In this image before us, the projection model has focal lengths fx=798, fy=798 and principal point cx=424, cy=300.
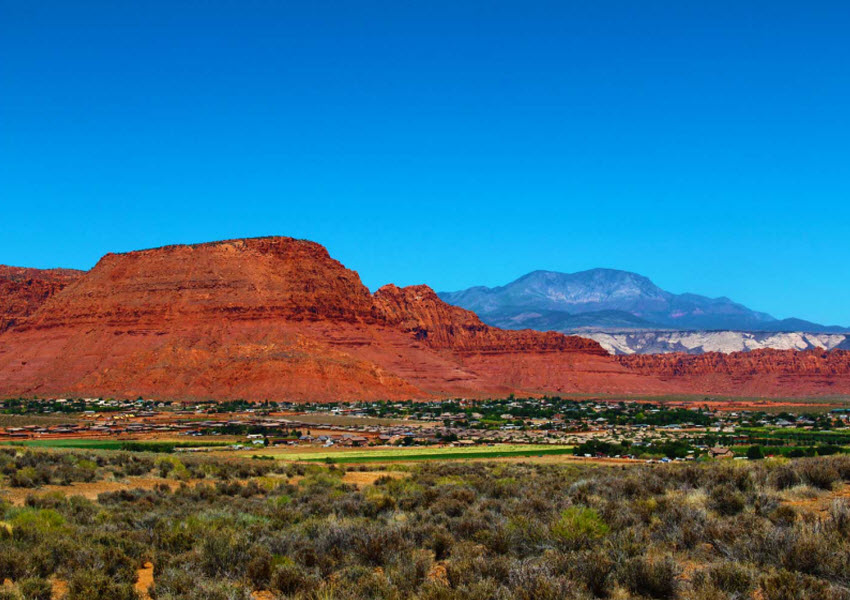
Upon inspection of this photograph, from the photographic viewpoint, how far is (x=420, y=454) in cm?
5238

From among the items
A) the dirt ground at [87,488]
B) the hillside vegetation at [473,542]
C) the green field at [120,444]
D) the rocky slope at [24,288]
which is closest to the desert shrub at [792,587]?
the hillside vegetation at [473,542]

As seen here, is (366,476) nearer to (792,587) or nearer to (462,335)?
(792,587)

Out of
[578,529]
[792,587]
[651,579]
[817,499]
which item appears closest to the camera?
[792,587]

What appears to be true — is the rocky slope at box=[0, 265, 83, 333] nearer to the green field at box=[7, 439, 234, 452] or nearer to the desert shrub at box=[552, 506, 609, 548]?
the green field at box=[7, 439, 234, 452]

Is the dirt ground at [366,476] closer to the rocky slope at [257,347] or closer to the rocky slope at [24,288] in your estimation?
the rocky slope at [257,347]

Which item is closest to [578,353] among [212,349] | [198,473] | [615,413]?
[615,413]

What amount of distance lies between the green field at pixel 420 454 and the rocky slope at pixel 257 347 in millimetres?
56785

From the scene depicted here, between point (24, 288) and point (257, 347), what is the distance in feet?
253

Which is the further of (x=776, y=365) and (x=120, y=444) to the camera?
(x=776, y=365)

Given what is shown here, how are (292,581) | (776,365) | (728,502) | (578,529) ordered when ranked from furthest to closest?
(776,365) < (728,502) < (578,529) < (292,581)

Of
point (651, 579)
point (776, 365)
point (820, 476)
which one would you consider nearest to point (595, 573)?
point (651, 579)

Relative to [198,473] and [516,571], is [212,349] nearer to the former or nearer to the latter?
[198,473]

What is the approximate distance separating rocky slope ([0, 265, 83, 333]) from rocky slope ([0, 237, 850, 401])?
1073 centimetres

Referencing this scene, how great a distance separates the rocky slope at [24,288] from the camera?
162 m
